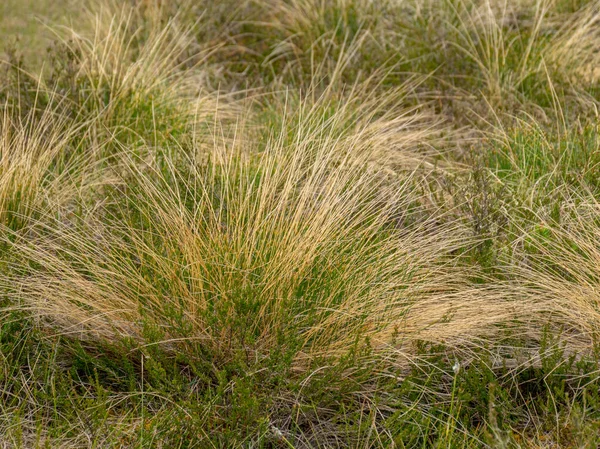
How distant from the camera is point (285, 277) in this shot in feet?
10.4

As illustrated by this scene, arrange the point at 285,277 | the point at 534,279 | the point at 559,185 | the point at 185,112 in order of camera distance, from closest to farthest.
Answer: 1. the point at 285,277
2. the point at 534,279
3. the point at 559,185
4. the point at 185,112

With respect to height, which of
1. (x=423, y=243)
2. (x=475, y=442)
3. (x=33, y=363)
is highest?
(x=423, y=243)

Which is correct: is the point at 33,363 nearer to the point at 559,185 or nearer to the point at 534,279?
the point at 534,279

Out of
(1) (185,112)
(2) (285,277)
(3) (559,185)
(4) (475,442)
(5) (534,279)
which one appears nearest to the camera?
(4) (475,442)

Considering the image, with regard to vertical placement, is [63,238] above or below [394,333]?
below

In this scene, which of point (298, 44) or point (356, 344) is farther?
point (298, 44)

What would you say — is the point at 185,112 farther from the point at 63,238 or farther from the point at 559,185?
the point at 559,185

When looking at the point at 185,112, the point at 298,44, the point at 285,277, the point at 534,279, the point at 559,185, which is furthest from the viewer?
the point at 298,44

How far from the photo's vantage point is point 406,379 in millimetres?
3010

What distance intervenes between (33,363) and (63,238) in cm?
58

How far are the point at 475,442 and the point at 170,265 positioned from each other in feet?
4.06

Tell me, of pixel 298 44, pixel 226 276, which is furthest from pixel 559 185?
pixel 298 44

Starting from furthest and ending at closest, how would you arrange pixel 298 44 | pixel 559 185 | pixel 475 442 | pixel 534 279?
pixel 298 44, pixel 559 185, pixel 534 279, pixel 475 442

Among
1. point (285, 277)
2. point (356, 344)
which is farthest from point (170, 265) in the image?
point (356, 344)
